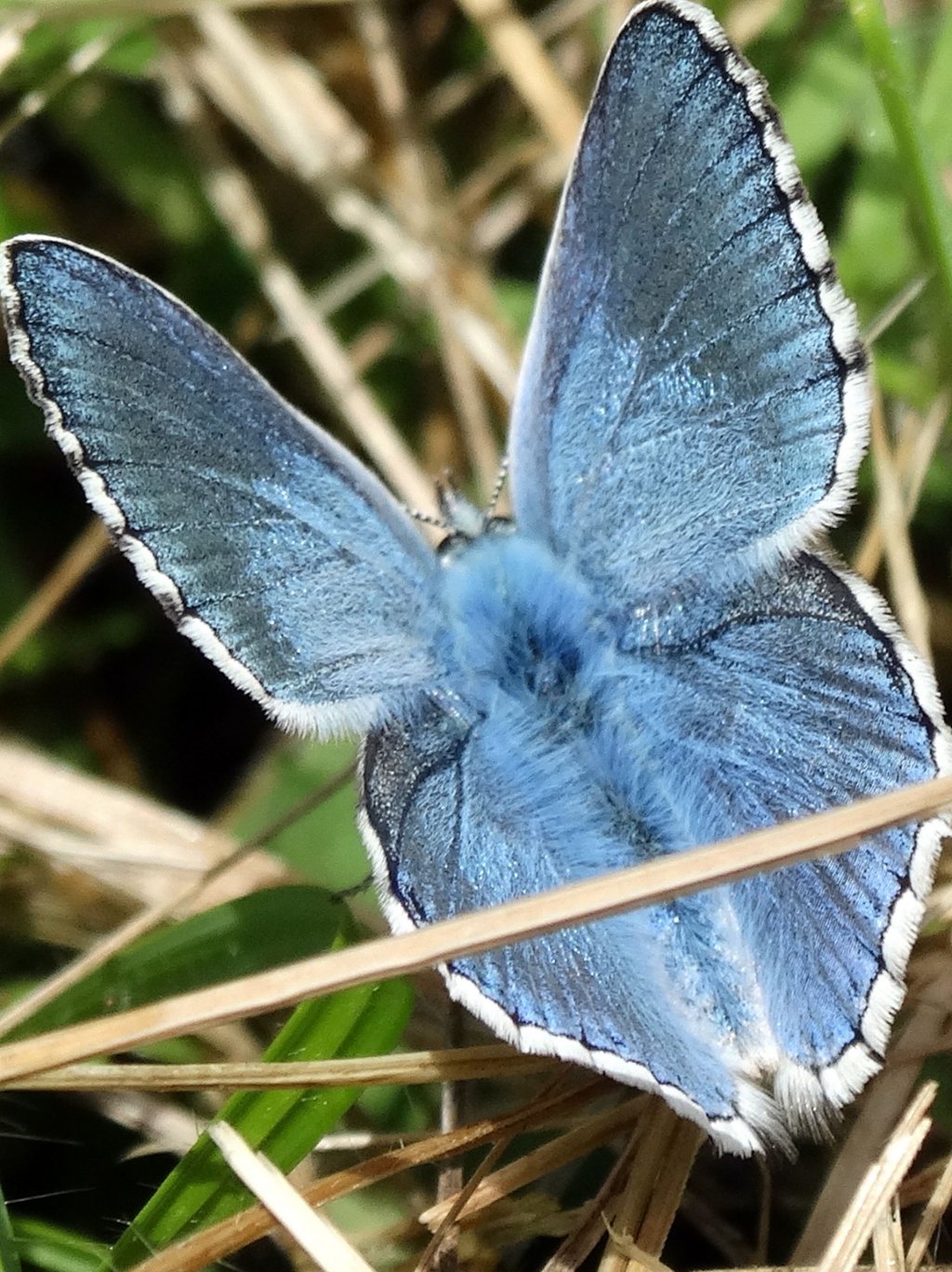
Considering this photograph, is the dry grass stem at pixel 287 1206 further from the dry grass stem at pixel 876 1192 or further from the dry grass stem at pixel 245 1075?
the dry grass stem at pixel 876 1192

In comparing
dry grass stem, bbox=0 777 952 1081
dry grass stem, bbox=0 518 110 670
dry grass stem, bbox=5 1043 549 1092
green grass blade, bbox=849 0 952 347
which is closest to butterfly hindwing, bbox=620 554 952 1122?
dry grass stem, bbox=0 777 952 1081

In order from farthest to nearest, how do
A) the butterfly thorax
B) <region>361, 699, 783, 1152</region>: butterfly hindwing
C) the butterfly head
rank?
the butterfly head, the butterfly thorax, <region>361, 699, 783, 1152</region>: butterfly hindwing

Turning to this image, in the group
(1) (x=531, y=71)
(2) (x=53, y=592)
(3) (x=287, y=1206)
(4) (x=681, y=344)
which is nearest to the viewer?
(3) (x=287, y=1206)

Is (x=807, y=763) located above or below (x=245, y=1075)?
below

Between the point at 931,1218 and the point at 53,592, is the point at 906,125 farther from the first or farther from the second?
the point at 53,592

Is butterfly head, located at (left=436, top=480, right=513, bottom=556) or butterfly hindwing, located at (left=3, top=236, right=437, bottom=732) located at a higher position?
butterfly hindwing, located at (left=3, top=236, right=437, bottom=732)

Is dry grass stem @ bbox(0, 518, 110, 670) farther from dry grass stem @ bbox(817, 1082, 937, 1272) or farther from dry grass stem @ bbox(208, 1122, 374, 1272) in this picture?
dry grass stem @ bbox(817, 1082, 937, 1272)

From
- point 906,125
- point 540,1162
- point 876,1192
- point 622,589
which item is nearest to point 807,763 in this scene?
point 622,589

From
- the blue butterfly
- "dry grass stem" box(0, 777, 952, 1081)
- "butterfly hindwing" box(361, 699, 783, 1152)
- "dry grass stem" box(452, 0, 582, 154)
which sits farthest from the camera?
"dry grass stem" box(452, 0, 582, 154)
